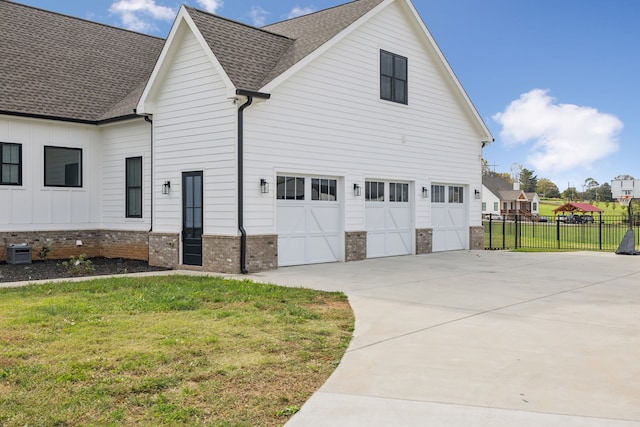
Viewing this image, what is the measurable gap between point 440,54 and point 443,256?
270 inches

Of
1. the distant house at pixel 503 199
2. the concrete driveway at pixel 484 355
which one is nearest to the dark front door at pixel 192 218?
the concrete driveway at pixel 484 355

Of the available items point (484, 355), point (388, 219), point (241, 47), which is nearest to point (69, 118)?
point (241, 47)

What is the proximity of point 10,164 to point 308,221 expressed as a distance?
28.3 feet

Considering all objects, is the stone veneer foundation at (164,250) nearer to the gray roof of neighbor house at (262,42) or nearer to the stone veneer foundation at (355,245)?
the gray roof of neighbor house at (262,42)

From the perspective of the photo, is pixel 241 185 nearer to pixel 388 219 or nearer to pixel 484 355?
pixel 388 219

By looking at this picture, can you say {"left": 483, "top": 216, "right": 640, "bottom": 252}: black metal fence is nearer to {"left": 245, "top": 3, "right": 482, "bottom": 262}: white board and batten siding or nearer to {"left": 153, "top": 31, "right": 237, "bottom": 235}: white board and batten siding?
{"left": 245, "top": 3, "right": 482, "bottom": 262}: white board and batten siding

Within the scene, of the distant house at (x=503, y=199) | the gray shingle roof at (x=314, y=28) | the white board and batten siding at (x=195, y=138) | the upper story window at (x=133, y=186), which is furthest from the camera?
the distant house at (x=503, y=199)

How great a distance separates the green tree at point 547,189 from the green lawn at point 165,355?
5099 inches

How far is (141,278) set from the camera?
12.8 m

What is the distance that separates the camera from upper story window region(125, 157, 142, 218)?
17516 millimetres

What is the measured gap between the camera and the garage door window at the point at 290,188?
1522 centimetres

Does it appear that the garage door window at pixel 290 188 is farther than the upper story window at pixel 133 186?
No

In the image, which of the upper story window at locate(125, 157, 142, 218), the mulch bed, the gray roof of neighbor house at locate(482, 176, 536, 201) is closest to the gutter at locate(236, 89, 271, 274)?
the mulch bed

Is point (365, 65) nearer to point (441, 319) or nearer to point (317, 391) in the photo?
point (441, 319)
